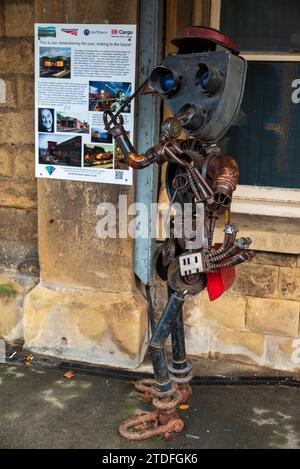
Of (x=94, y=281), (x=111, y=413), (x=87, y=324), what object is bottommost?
(x=111, y=413)

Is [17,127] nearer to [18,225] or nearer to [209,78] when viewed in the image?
[18,225]

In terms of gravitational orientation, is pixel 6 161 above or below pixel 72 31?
below

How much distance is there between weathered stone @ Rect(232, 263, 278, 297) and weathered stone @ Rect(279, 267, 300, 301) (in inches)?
Answer: 1.7

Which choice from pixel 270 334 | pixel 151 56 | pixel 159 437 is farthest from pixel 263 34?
pixel 159 437

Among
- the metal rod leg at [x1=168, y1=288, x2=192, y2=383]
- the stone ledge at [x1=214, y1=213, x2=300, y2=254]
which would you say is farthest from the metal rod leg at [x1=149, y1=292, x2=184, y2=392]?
the stone ledge at [x1=214, y1=213, x2=300, y2=254]

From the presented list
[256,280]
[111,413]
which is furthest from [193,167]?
[111,413]

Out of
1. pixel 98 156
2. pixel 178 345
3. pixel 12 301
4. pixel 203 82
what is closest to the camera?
pixel 203 82

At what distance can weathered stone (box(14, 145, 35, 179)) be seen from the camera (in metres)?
4.50

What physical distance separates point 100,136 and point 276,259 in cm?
150

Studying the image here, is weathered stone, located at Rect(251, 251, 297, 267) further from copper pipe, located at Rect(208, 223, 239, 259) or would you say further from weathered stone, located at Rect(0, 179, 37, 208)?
weathered stone, located at Rect(0, 179, 37, 208)

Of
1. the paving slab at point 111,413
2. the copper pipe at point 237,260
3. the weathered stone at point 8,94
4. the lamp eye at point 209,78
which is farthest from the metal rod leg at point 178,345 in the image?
the weathered stone at point 8,94

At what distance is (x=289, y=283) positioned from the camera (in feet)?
13.9

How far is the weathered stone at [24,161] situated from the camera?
450 cm
